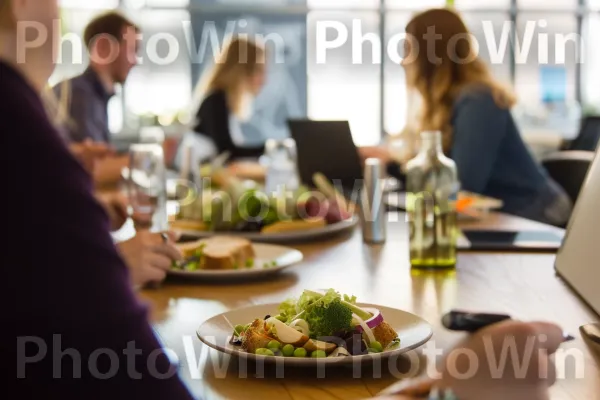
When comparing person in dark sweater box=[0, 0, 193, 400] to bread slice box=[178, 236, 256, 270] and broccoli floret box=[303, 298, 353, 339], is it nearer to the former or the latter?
broccoli floret box=[303, 298, 353, 339]

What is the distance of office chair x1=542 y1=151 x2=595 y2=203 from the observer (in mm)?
3066

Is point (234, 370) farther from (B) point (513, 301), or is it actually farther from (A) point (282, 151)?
Result: (A) point (282, 151)

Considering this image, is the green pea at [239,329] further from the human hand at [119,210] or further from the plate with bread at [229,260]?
the human hand at [119,210]

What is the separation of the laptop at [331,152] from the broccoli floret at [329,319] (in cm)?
207

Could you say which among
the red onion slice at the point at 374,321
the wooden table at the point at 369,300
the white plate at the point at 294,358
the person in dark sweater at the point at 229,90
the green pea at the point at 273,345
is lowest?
the wooden table at the point at 369,300

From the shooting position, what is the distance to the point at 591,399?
33.8 inches

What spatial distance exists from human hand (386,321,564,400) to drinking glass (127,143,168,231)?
135 cm

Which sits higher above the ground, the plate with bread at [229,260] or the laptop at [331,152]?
the laptop at [331,152]

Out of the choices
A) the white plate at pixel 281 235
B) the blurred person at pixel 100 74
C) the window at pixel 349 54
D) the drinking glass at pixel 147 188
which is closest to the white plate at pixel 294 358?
the white plate at pixel 281 235

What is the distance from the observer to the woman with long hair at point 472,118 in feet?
10.1

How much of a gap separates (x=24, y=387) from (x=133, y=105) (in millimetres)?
6837

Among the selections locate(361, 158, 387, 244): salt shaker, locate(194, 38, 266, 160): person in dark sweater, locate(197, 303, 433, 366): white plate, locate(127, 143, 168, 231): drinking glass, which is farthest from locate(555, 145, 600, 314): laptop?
locate(194, 38, 266, 160): person in dark sweater

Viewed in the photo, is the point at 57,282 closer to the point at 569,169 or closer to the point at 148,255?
the point at 148,255

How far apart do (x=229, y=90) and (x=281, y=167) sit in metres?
2.11
